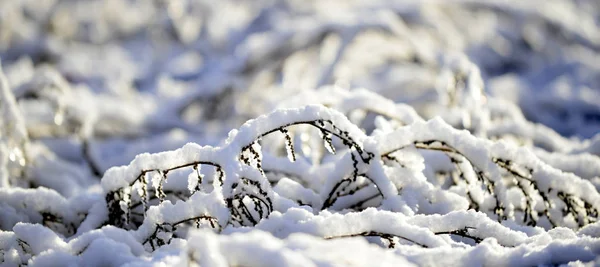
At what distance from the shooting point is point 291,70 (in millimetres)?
5277

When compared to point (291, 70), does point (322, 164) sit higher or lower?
lower

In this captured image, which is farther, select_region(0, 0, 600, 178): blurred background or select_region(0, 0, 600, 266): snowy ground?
select_region(0, 0, 600, 178): blurred background

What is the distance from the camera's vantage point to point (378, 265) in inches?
42.3

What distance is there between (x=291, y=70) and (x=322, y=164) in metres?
3.17

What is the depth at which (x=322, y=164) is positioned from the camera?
2.17m

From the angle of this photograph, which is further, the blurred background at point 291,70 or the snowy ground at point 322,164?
the blurred background at point 291,70

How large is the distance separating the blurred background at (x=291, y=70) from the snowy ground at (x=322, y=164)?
24 millimetres

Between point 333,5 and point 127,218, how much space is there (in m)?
9.44

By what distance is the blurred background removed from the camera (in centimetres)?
390

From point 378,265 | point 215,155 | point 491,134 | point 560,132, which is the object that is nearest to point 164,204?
point 215,155

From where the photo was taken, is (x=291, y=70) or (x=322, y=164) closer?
(x=322, y=164)

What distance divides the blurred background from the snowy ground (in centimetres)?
2

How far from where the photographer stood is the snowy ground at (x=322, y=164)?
1378 millimetres

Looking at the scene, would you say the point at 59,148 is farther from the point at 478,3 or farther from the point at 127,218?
the point at 478,3
